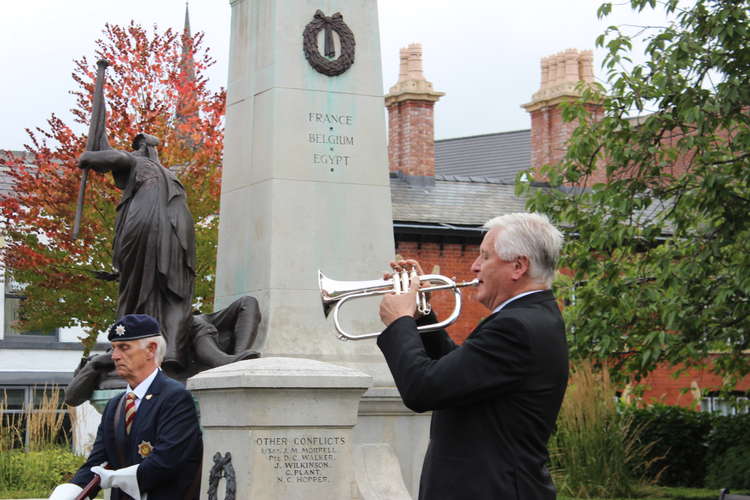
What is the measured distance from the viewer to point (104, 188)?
22422 millimetres

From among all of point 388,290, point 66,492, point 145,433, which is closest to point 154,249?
point 145,433

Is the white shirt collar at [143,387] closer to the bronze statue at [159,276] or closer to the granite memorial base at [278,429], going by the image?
the granite memorial base at [278,429]

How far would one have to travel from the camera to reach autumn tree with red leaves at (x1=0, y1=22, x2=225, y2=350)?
22.3 m

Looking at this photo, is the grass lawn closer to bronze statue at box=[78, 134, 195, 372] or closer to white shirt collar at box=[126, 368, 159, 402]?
bronze statue at box=[78, 134, 195, 372]

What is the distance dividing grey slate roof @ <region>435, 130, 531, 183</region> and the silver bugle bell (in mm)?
43061

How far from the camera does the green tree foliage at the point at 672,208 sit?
14.5m

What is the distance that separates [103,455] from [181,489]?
43 centimetres

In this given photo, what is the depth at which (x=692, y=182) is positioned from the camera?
15.3m

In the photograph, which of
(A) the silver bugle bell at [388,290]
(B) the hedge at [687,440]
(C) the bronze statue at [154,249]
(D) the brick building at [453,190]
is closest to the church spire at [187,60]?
(D) the brick building at [453,190]

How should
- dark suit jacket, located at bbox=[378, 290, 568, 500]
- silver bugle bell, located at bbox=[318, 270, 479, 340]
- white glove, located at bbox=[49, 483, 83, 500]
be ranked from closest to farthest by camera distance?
dark suit jacket, located at bbox=[378, 290, 568, 500], silver bugle bell, located at bbox=[318, 270, 479, 340], white glove, located at bbox=[49, 483, 83, 500]

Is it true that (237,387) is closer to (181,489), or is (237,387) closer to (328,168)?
(181,489)

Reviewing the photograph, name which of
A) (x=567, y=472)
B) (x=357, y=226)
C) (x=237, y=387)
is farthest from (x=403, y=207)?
(x=237, y=387)

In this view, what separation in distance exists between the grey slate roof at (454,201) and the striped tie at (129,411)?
25.0m

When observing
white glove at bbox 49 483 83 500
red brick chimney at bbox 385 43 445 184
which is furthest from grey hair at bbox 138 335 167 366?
red brick chimney at bbox 385 43 445 184
